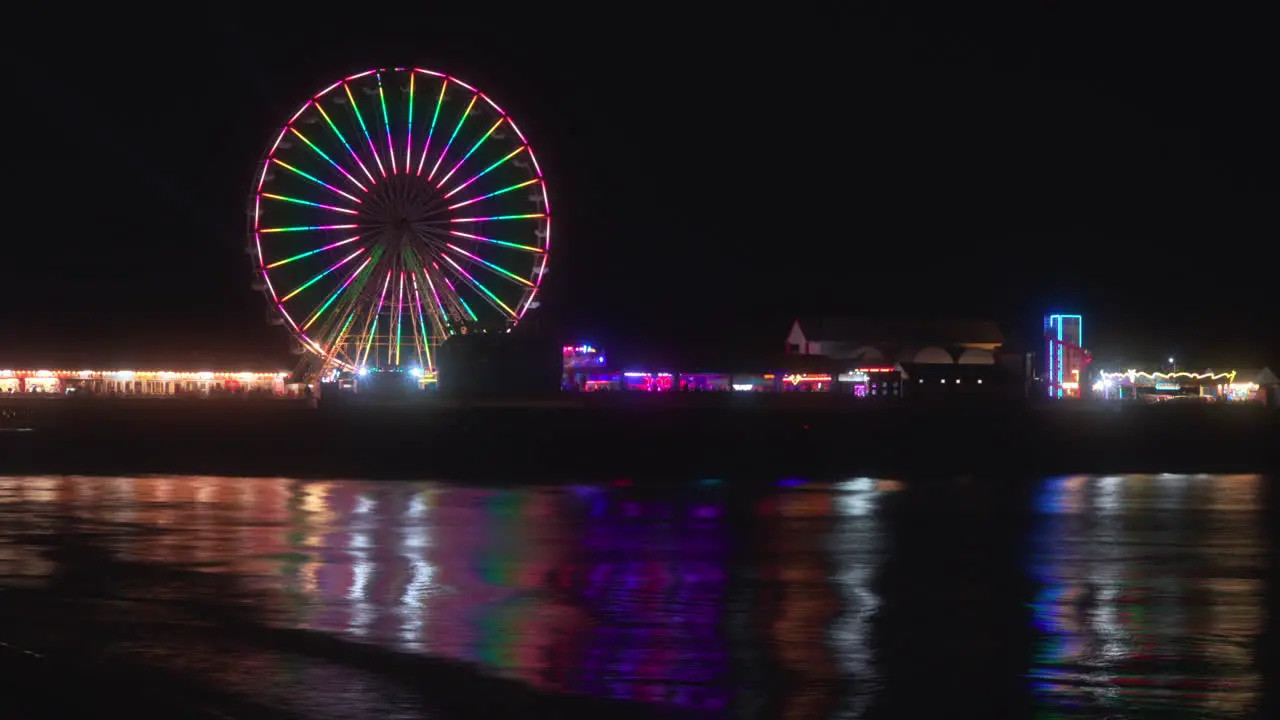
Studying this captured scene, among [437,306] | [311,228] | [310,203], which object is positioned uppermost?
[310,203]

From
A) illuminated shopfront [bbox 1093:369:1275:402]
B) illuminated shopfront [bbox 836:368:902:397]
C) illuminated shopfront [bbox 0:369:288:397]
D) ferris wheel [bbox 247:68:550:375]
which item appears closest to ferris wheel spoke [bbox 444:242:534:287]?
ferris wheel [bbox 247:68:550:375]

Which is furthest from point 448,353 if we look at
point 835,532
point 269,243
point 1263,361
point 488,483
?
point 1263,361

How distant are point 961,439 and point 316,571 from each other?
89.7 feet

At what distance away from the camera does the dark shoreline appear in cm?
2844

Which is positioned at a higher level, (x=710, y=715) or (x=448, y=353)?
(x=448, y=353)

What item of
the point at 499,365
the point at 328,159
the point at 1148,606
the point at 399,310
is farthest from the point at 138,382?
the point at 1148,606

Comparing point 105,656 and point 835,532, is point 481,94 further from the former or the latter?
point 105,656

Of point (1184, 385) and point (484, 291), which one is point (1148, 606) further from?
point (1184, 385)

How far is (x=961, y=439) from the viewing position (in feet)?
128

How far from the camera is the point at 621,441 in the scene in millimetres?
37625

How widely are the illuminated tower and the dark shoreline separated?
1646cm

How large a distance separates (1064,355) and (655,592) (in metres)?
66.9

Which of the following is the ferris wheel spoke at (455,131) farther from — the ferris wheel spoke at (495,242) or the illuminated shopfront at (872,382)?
the illuminated shopfront at (872,382)

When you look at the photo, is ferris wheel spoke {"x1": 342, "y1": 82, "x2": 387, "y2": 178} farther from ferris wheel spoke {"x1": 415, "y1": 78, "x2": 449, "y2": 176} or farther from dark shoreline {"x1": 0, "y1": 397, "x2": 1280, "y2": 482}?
dark shoreline {"x1": 0, "y1": 397, "x2": 1280, "y2": 482}
